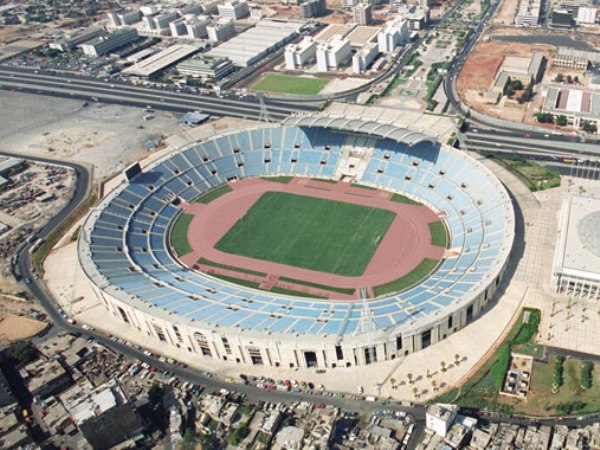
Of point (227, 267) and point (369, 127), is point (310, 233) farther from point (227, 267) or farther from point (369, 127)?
point (369, 127)

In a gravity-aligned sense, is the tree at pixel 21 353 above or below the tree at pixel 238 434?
above

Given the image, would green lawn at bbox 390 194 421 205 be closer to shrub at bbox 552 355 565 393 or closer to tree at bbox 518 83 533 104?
shrub at bbox 552 355 565 393

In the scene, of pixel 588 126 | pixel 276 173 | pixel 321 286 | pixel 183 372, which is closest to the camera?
pixel 183 372

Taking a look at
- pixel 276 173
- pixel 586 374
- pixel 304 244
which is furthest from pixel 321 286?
pixel 586 374

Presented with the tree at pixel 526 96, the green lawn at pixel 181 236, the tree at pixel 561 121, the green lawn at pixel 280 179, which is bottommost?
the green lawn at pixel 181 236

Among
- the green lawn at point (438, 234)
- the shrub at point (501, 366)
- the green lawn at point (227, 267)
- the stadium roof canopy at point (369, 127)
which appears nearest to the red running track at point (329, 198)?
the green lawn at point (227, 267)

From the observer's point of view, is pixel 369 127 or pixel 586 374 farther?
pixel 369 127

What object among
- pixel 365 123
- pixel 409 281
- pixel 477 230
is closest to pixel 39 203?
pixel 365 123

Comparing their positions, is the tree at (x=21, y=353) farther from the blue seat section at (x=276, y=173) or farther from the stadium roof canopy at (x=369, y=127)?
the stadium roof canopy at (x=369, y=127)
